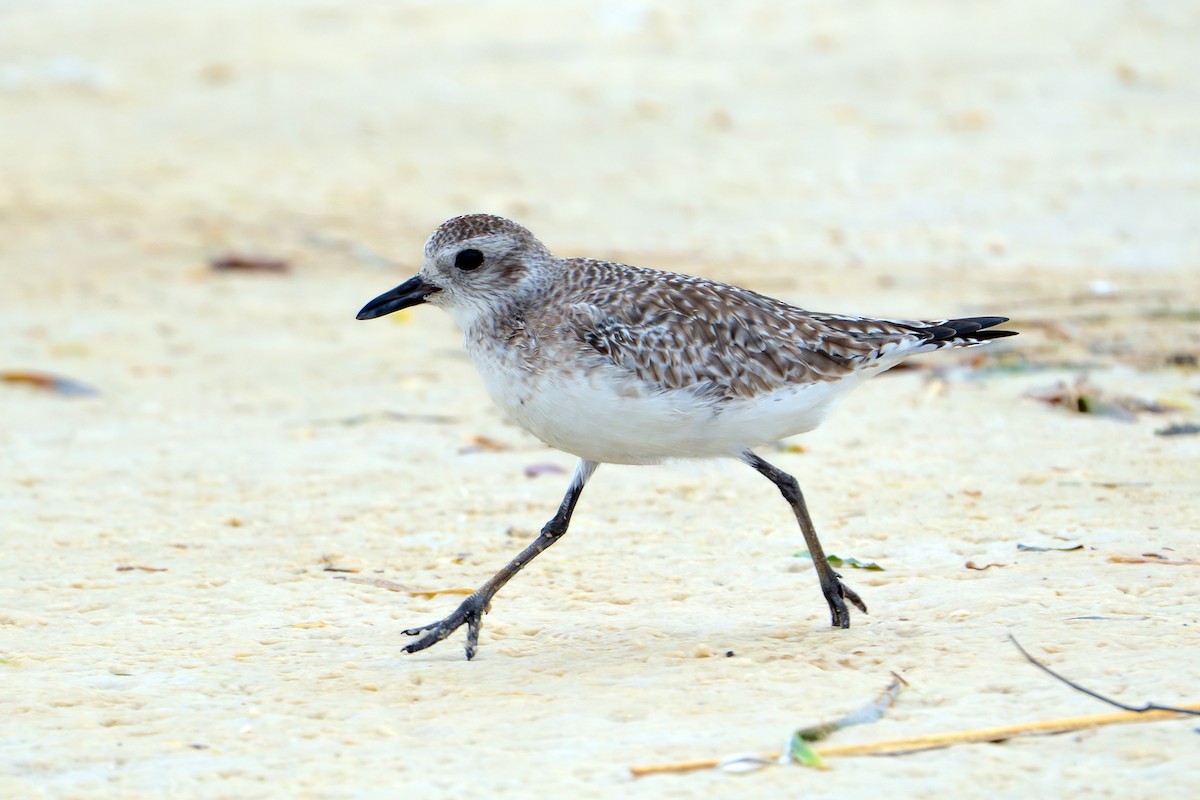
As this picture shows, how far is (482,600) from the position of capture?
5.28m

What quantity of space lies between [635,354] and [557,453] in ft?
9.32

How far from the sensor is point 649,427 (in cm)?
518

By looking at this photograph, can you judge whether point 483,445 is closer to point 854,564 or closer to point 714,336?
point 854,564

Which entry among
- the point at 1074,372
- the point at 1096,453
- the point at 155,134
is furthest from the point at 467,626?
the point at 155,134

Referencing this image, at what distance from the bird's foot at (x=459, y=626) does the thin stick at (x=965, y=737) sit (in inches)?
49.9

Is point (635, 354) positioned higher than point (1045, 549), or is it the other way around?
point (635, 354)

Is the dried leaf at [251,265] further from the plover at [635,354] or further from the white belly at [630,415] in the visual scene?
the white belly at [630,415]

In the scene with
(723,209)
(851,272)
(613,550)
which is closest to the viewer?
(613,550)

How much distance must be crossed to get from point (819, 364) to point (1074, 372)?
144 inches

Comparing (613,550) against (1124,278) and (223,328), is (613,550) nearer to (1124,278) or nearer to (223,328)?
(223,328)

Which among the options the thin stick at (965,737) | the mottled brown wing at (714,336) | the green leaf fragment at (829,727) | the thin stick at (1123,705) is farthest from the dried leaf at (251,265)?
the thin stick at (965,737)

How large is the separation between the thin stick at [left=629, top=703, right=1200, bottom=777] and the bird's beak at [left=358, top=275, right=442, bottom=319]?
7.69 ft

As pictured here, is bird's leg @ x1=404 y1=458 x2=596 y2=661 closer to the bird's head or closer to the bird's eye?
the bird's head

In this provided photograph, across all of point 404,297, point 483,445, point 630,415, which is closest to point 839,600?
point 630,415
